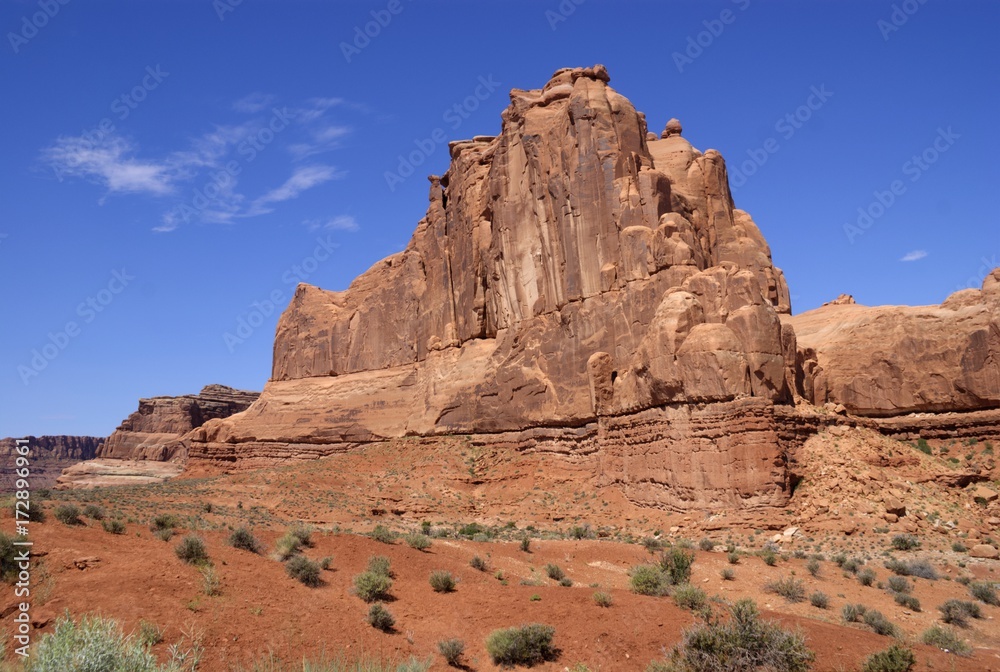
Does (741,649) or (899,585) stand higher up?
(741,649)

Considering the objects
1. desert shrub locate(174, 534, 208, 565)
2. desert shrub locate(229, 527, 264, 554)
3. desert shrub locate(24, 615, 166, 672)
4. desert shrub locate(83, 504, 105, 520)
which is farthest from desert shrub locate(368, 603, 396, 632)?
desert shrub locate(83, 504, 105, 520)

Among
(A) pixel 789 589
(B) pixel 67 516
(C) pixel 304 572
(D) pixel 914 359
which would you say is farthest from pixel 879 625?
(D) pixel 914 359

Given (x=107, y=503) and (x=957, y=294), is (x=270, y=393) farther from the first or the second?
(x=957, y=294)

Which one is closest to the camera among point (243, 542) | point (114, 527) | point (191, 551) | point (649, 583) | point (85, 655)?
point (85, 655)

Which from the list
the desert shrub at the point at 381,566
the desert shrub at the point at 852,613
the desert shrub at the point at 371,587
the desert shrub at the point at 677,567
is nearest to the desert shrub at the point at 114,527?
the desert shrub at the point at 381,566

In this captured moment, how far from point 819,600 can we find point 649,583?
406 centimetres

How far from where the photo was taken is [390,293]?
60.9 meters

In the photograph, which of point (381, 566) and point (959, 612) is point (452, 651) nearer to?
point (381, 566)

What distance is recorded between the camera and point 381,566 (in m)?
16.2

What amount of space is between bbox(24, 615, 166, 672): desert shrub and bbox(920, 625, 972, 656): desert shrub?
13.4 meters

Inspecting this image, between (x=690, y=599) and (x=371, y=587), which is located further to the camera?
(x=690, y=599)

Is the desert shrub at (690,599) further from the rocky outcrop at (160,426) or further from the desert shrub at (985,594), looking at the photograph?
the rocky outcrop at (160,426)

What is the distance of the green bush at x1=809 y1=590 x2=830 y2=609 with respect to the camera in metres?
17.2

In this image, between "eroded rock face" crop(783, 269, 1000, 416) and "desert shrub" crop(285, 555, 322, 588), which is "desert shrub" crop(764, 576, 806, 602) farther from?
"eroded rock face" crop(783, 269, 1000, 416)
